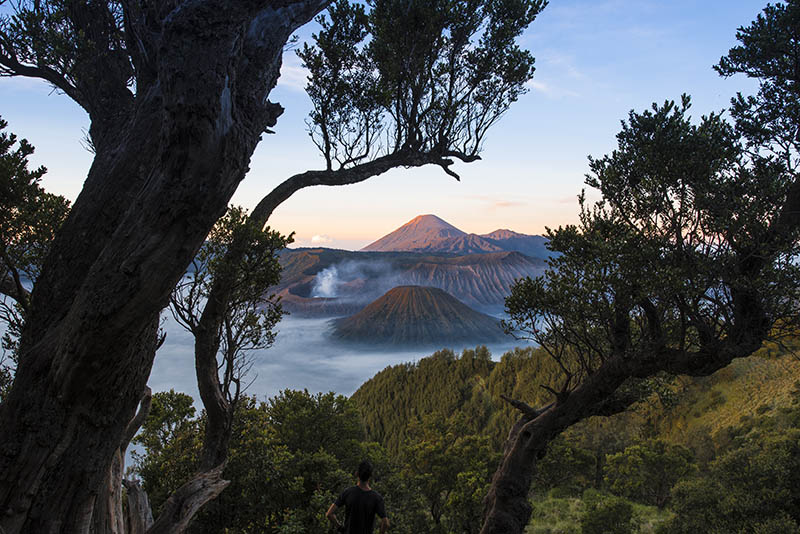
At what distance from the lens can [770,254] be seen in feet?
20.8

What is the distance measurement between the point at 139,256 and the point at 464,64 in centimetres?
844

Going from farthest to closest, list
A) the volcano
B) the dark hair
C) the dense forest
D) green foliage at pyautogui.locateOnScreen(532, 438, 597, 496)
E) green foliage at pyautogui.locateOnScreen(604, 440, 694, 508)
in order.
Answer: the volcano
green foliage at pyautogui.locateOnScreen(532, 438, 597, 496)
green foliage at pyautogui.locateOnScreen(604, 440, 694, 508)
the dense forest
the dark hair

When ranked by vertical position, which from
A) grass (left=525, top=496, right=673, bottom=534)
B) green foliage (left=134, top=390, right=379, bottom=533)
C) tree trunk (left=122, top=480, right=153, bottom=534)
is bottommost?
grass (left=525, top=496, right=673, bottom=534)

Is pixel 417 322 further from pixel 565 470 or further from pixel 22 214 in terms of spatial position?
pixel 22 214

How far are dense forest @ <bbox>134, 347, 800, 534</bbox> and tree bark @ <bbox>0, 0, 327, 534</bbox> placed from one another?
28.2 ft

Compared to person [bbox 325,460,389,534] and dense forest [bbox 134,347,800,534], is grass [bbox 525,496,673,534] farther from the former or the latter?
person [bbox 325,460,389,534]

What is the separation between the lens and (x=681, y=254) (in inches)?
282

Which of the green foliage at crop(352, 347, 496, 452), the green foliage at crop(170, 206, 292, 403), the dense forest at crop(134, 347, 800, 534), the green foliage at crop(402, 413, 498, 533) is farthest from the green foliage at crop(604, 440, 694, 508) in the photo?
the green foliage at crop(352, 347, 496, 452)

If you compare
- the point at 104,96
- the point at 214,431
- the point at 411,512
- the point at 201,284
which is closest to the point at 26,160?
the point at 104,96

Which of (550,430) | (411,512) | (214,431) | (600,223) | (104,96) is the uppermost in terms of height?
(104,96)

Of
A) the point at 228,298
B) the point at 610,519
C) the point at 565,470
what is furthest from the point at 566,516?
the point at 228,298

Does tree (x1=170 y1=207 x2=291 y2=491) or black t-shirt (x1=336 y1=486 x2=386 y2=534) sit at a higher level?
tree (x1=170 y1=207 x2=291 y2=491)

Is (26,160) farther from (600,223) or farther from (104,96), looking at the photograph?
(600,223)

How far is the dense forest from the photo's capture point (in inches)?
501
